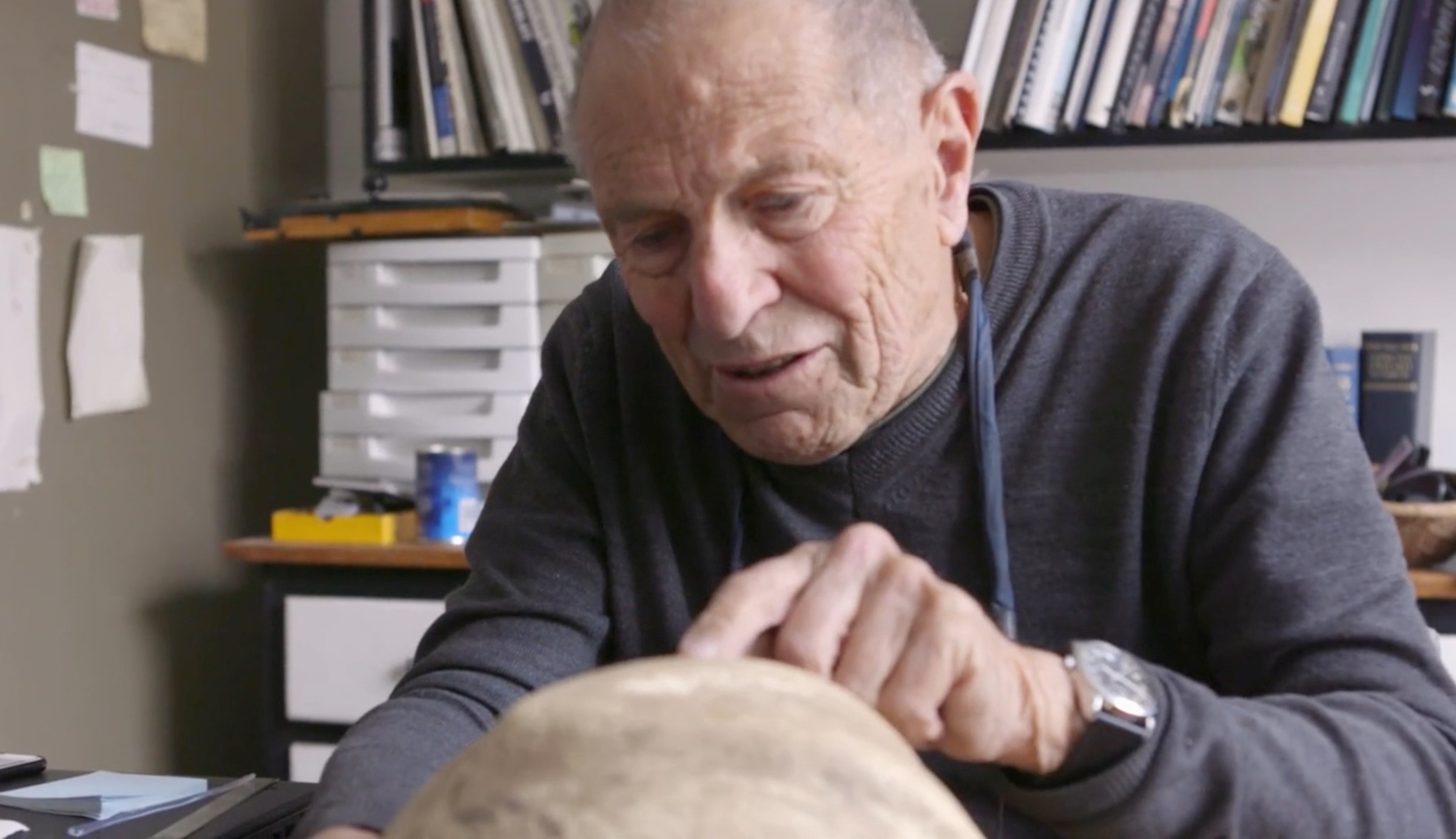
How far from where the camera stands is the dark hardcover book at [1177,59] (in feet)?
6.11

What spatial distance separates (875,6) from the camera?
87cm

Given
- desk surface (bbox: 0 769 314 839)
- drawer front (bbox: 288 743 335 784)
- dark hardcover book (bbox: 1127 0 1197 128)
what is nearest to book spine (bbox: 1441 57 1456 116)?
dark hardcover book (bbox: 1127 0 1197 128)

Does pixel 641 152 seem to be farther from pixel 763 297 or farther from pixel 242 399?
pixel 242 399

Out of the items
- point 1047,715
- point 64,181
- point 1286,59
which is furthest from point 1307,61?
point 64,181

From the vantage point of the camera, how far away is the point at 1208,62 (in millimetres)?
1865

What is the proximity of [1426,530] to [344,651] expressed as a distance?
1.42 metres

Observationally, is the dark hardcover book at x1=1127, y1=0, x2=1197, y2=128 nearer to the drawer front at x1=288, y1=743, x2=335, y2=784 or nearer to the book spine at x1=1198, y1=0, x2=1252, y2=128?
the book spine at x1=1198, y1=0, x2=1252, y2=128

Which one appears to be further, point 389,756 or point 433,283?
point 433,283

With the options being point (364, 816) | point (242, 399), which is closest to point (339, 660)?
point (242, 399)

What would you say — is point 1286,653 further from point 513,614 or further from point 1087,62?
point 1087,62

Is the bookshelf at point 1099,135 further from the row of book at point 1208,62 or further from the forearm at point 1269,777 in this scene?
the forearm at point 1269,777

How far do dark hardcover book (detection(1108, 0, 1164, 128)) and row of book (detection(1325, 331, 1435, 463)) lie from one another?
0.48 metres

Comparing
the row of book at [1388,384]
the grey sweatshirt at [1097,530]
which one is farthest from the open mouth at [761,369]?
the row of book at [1388,384]

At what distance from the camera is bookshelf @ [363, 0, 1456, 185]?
182 cm
